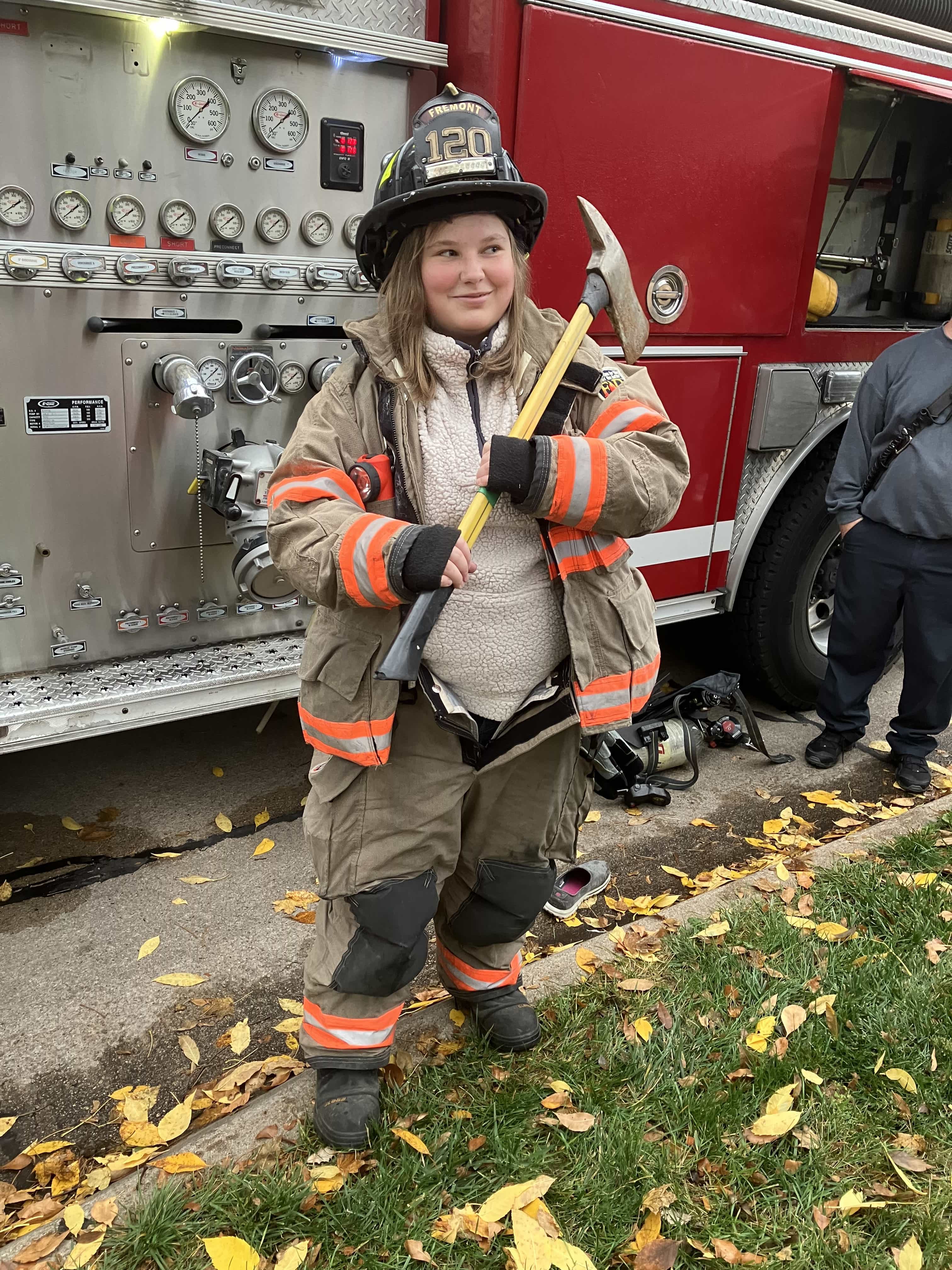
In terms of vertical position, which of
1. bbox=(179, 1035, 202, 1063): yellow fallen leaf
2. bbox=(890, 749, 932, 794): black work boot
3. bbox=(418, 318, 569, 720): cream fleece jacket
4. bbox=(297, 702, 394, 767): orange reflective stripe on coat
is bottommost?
bbox=(179, 1035, 202, 1063): yellow fallen leaf

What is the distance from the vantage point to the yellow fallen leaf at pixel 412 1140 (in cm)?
208

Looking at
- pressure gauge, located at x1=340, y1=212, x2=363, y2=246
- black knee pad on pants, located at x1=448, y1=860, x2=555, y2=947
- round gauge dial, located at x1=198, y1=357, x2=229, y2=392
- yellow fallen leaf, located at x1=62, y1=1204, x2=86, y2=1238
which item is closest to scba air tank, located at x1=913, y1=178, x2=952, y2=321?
pressure gauge, located at x1=340, y1=212, x2=363, y2=246

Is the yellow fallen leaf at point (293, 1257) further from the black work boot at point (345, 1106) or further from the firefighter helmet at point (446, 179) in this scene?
the firefighter helmet at point (446, 179)

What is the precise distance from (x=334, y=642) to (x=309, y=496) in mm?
258

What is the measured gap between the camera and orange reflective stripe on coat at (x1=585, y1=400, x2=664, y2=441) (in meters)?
1.85

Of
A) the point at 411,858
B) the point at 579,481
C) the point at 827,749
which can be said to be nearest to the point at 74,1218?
Answer: the point at 411,858

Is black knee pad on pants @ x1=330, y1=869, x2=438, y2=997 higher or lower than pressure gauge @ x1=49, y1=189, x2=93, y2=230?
lower

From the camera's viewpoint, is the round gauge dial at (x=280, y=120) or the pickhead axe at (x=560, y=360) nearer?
the pickhead axe at (x=560, y=360)

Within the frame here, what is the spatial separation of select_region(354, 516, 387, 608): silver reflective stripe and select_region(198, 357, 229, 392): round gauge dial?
140cm

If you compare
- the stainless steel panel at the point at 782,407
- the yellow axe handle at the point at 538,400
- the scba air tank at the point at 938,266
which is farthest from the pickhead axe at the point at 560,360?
the scba air tank at the point at 938,266

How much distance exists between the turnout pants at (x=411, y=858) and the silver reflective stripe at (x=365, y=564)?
345 millimetres

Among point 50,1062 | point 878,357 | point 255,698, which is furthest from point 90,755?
point 878,357

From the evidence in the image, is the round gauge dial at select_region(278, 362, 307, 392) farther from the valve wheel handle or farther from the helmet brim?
the helmet brim

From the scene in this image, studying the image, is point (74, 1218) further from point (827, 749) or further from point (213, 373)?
point (827, 749)
